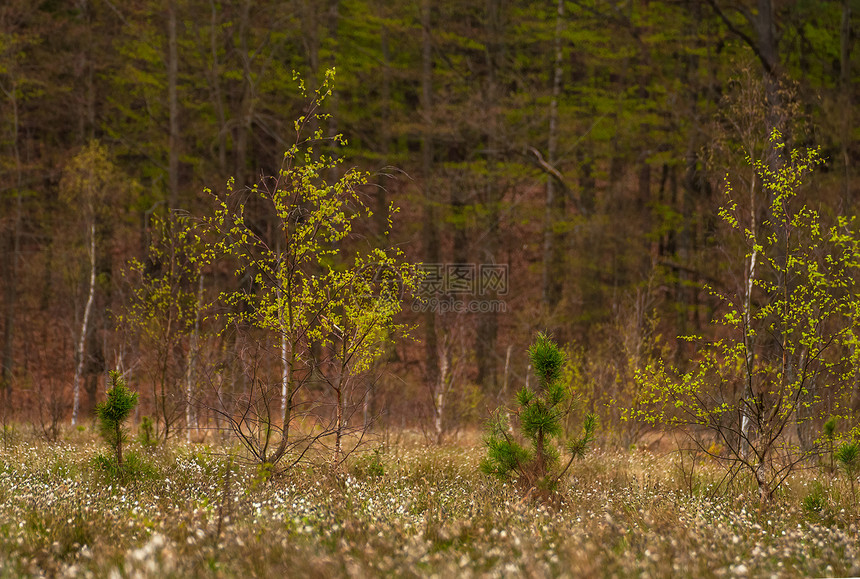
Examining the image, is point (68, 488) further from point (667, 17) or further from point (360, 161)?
point (667, 17)

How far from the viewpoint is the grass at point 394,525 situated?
4957 millimetres

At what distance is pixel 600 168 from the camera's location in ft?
97.6

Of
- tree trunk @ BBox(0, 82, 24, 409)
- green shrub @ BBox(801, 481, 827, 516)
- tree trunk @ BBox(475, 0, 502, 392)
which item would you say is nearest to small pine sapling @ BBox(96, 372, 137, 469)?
green shrub @ BBox(801, 481, 827, 516)

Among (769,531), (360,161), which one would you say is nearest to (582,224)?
(360,161)

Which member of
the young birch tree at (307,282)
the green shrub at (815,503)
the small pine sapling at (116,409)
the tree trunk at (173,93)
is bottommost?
the green shrub at (815,503)

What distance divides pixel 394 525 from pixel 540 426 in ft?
8.29

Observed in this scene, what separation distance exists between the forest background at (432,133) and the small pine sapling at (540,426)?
40.8 ft

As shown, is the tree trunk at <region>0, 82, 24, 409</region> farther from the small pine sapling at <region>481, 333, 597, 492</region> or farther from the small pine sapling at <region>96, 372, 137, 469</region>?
the small pine sapling at <region>481, 333, 597, 492</region>

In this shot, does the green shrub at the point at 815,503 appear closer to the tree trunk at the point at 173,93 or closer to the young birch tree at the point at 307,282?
the young birch tree at the point at 307,282

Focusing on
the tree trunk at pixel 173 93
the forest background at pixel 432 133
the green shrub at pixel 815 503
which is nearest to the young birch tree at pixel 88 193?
the forest background at pixel 432 133

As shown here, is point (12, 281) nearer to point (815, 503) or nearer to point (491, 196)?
point (491, 196)

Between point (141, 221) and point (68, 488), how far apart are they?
803 inches

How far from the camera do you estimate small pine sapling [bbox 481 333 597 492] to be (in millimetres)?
8312

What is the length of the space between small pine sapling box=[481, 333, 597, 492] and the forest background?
12.4m
